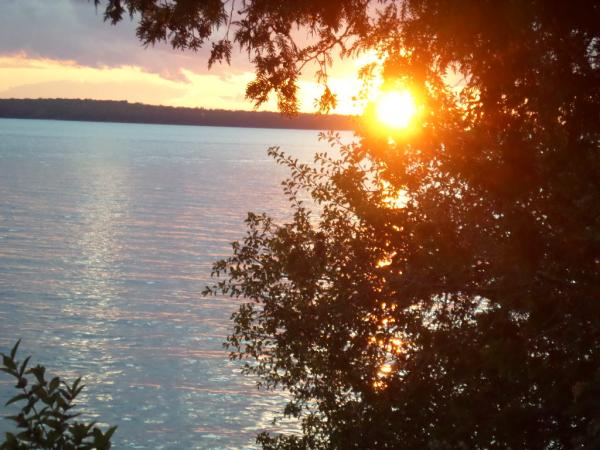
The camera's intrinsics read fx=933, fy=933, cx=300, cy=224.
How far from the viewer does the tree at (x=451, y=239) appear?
22.0 ft

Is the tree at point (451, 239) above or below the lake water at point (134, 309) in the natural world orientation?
above

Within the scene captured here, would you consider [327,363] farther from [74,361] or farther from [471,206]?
[74,361]

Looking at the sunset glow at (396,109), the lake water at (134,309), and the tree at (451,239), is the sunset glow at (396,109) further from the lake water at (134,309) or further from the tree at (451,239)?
the lake water at (134,309)

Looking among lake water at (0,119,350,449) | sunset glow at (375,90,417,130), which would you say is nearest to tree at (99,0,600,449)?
sunset glow at (375,90,417,130)

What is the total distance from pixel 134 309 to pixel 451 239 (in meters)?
16.1

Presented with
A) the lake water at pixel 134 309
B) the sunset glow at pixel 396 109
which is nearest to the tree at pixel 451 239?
the sunset glow at pixel 396 109

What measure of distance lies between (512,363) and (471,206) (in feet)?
5.26

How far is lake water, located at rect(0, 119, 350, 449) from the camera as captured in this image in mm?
15148

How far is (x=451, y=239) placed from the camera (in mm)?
7844

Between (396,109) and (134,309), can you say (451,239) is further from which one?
(134,309)

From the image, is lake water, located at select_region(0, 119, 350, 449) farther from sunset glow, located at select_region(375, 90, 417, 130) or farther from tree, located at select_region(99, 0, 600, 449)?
sunset glow, located at select_region(375, 90, 417, 130)

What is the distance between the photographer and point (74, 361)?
58.7 feet

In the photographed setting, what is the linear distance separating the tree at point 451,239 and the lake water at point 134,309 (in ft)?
19.1

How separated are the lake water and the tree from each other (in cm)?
582
